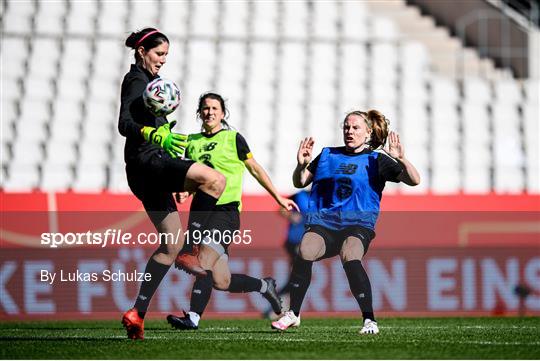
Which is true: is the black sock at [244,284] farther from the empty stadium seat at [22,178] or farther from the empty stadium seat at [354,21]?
the empty stadium seat at [354,21]

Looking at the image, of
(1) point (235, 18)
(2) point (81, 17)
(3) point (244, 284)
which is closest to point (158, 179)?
(3) point (244, 284)

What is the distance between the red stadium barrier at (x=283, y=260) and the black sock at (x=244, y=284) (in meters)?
3.39

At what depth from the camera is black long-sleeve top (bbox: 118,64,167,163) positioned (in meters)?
6.97

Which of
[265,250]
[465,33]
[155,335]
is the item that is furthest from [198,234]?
[465,33]

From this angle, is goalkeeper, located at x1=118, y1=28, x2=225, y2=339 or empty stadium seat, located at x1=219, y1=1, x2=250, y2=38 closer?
goalkeeper, located at x1=118, y1=28, x2=225, y2=339

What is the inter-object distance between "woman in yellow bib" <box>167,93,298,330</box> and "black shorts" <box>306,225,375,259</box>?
70 centimetres

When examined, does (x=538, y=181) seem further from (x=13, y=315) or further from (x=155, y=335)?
(x=155, y=335)

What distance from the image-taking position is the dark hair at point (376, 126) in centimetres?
816

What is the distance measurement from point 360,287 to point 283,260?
4.74 m

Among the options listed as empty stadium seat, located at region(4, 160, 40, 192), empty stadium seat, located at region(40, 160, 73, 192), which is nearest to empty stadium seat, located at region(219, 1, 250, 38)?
empty stadium seat, located at region(40, 160, 73, 192)

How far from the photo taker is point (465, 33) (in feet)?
63.1

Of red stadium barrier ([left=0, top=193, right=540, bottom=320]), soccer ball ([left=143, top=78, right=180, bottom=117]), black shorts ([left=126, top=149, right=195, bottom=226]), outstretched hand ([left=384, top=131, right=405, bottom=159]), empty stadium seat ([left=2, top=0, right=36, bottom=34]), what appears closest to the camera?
black shorts ([left=126, top=149, right=195, bottom=226])

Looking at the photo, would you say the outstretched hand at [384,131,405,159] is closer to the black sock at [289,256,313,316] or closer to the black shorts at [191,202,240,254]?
the black sock at [289,256,313,316]

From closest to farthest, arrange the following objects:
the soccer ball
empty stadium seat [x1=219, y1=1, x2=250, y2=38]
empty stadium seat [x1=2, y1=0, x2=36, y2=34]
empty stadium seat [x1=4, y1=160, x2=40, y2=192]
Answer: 1. the soccer ball
2. empty stadium seat [x1=4, y1=160, x2=40, y2=192]
3. empty stadium seat [x1=2, y1=0, x2=36, y2=34]
4. empty stadium seat [x1=219, y1=1, x2=250, y2=38]
